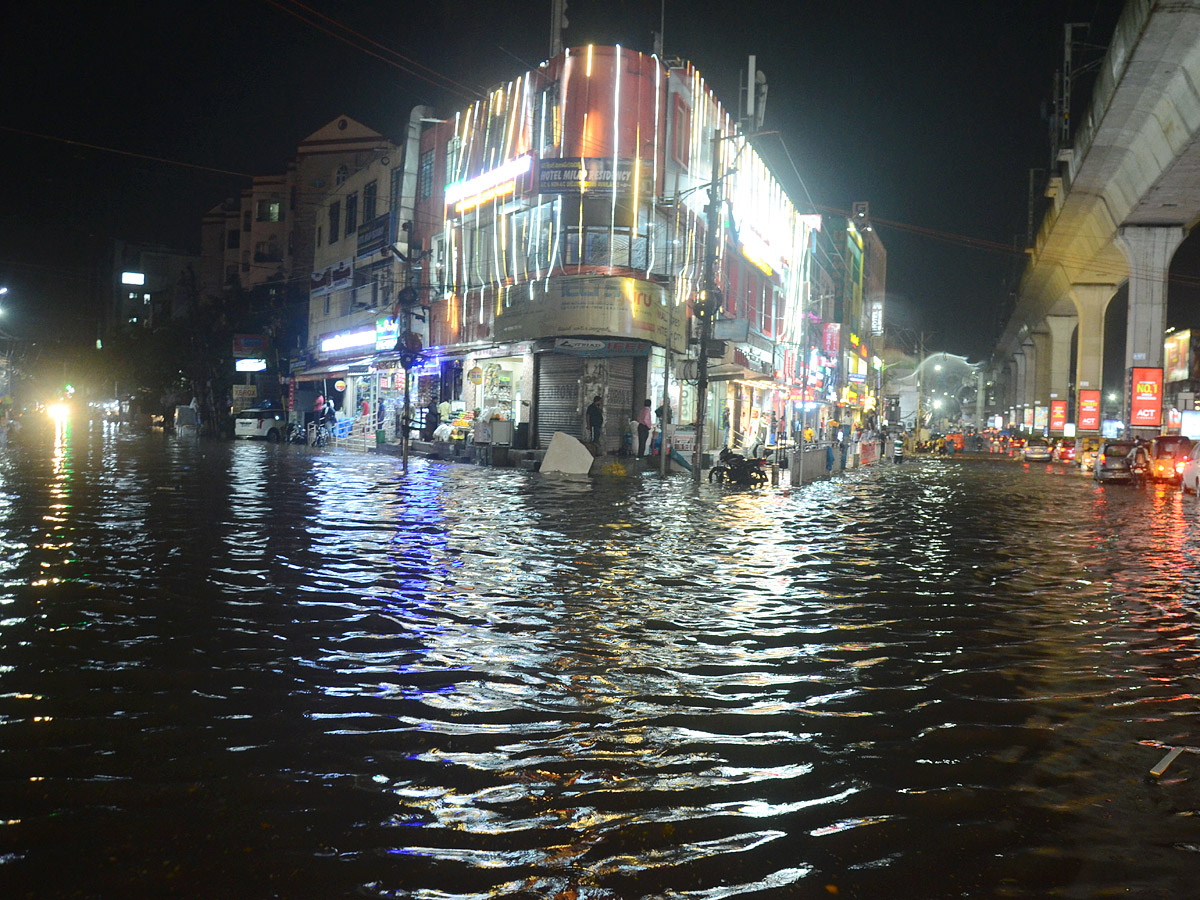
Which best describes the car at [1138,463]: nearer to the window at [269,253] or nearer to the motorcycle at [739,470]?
the motorcycle at [739,470]

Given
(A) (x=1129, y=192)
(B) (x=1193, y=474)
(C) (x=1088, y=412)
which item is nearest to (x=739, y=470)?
(B) (x=1193, y=474)

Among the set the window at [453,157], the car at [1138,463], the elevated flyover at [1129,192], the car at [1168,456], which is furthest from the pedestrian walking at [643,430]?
the elevated flyover at [1129,192]

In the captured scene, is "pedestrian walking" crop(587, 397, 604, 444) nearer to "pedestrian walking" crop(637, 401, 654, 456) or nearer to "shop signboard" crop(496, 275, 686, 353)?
"pedestrian walking" crop(637, 401, 654, 456)

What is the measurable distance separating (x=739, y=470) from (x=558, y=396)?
1053 cm

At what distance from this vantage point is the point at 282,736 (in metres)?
4.34

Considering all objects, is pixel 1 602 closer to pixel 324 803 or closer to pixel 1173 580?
pixel 324 803

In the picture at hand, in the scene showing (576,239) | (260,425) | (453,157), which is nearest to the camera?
(576,239)

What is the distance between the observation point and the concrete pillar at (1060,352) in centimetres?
8069

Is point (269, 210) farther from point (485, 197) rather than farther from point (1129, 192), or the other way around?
point (1129, 192)

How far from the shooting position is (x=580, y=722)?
186 inches

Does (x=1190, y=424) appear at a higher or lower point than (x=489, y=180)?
lower

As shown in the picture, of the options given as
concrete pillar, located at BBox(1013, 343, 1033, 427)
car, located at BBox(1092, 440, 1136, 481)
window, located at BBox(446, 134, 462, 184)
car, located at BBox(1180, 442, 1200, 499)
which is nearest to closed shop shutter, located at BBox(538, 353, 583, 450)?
window, located at BBox(446, 134, 462, 184)

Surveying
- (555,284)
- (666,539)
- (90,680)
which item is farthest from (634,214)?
(90,680)

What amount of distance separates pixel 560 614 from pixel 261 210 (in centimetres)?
7027
